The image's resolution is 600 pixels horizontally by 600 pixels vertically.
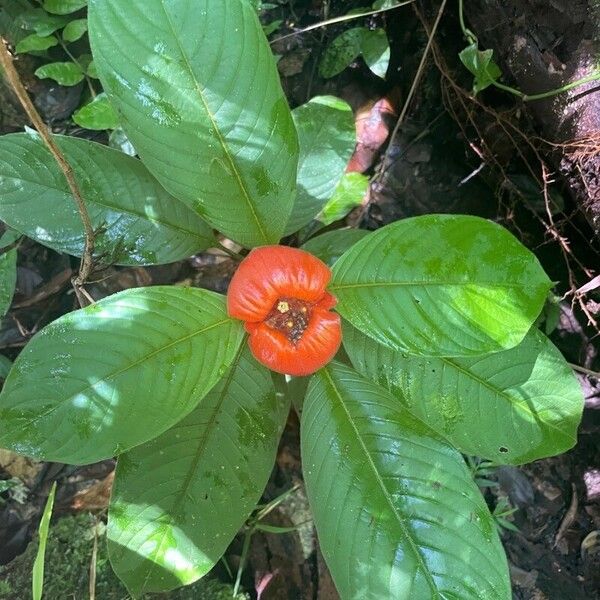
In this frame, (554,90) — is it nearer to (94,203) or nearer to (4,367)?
(94,203)

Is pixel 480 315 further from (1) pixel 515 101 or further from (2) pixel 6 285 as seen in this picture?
(2) pixel 6 285

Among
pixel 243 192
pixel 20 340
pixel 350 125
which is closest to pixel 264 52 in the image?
pixel 243 192

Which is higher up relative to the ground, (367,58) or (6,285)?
(367,58)

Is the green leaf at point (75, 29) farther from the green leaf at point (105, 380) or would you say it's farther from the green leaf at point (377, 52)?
the green leaf at point (105, 380)

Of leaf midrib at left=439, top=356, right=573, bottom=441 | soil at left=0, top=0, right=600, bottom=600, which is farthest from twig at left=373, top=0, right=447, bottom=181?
leaf midrib at left=439, top=356, right=573, bottom=441

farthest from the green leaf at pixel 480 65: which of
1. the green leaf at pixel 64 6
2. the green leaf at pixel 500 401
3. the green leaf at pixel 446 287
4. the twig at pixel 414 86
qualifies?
the green leaf at pixel 64 6

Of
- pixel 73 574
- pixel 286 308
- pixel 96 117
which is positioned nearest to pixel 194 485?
pixel 286 308
